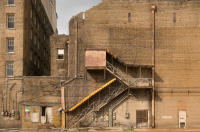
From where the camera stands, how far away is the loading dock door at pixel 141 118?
88.4ft

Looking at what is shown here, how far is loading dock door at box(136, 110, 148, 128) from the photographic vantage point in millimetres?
26953

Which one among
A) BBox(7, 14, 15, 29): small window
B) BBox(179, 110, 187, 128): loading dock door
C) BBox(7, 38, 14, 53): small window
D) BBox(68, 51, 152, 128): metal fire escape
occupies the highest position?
BBox(7, 14, 15, 29): small window

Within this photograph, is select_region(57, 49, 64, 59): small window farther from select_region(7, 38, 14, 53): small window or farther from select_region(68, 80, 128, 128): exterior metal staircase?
select_region(68, 80, 128, 128): exterior metal staircase

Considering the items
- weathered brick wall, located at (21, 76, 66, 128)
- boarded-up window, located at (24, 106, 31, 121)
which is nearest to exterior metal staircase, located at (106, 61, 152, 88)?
weathered brick wall, located at (21, 76, 66, 128)

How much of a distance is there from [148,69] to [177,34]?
564 cm

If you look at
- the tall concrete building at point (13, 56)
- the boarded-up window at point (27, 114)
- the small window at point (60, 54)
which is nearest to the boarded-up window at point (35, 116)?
the boarded-up window at point (27, 114)

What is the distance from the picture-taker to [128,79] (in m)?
26.3

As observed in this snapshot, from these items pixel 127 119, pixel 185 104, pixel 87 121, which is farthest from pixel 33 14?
pixel 185 104

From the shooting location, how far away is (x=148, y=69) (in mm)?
27562

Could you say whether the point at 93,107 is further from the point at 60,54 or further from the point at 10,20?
the point at 10,20

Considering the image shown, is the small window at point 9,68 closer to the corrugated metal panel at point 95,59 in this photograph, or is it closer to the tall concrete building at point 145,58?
the tall concrete building at point 145,58

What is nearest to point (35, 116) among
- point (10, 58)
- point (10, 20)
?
point (10, 58)

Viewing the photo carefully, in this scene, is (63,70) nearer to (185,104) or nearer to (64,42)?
(64,42)

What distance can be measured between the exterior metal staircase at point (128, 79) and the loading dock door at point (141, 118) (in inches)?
133
